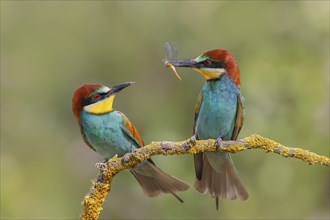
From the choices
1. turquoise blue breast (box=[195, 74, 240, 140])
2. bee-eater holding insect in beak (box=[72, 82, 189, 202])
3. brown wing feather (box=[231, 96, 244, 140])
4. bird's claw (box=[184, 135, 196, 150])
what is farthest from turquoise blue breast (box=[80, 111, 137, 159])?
bird's claw (box=[184, 135, 196, 150])

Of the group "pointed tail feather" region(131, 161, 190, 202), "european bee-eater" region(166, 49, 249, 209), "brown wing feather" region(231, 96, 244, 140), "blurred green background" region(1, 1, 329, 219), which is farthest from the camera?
"blurred green background" region(1, 1, 329, 219)

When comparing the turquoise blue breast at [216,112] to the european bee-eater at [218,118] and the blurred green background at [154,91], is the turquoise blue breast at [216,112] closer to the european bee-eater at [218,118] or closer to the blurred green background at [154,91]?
the european bee-eater at [218,118]

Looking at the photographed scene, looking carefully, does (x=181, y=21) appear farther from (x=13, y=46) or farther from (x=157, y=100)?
(x=13, y=46)

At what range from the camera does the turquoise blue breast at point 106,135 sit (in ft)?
11.7

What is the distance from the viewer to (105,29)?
9250 mm

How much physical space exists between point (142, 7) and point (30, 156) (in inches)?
82.3

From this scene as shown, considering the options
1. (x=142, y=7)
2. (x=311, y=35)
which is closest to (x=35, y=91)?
(x=142, y=7)

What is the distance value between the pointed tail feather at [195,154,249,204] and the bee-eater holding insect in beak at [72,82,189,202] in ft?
0.40

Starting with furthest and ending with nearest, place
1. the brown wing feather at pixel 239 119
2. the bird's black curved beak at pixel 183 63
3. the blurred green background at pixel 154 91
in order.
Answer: the blurred green background at pixel 154 91 → the brown wing feather at pixel 239 119 → the bird's black curved beak at pixel 183 63

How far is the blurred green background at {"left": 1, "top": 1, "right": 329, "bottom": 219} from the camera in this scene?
6.40 m

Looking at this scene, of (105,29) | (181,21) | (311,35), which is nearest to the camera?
(311,35)

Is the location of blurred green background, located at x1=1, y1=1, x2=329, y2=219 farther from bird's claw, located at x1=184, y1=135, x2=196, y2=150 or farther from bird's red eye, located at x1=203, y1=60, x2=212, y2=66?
bird's claw, located at x1=184, y1=135, x2=196, y2=150

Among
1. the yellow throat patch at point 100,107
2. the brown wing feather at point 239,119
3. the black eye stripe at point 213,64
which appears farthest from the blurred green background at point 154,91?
the black eye stripe at point 213,64

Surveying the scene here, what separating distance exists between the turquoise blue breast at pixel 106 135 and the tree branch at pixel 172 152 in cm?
96
